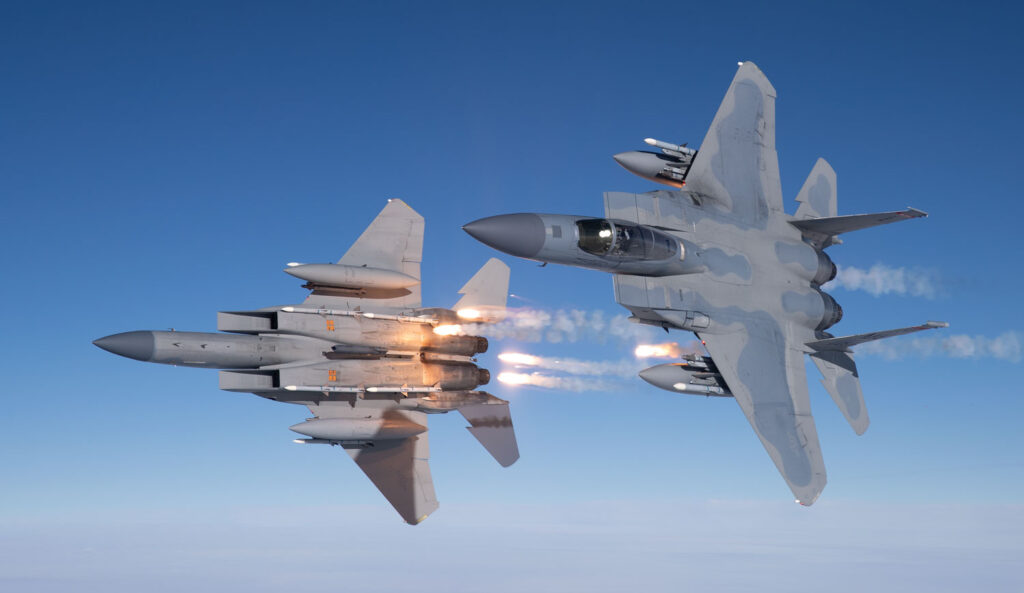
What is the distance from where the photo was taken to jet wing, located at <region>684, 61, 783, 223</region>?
2394cm

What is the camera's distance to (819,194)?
86.1 feet

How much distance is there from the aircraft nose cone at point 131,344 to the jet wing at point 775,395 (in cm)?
1374

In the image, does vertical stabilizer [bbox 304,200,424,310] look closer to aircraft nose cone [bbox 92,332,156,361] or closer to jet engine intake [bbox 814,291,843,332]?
aircraft nose cone [bbox 92,332,156,361]

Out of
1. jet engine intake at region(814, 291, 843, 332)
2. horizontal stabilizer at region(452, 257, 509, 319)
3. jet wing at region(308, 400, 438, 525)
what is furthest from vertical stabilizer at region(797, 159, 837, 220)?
jet wing at region(308, 400, 438, 525)

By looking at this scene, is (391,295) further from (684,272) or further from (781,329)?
(781,329)

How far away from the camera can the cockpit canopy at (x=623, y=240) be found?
790 inches

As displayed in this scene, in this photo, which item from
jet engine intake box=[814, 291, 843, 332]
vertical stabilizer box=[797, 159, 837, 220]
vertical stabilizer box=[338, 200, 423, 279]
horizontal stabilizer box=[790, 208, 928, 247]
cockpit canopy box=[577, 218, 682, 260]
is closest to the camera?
cockpit canopy box=[577, 218, 682, 260]

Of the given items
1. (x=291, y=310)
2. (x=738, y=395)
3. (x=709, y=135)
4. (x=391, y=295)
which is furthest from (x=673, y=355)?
(x=291, y=310)

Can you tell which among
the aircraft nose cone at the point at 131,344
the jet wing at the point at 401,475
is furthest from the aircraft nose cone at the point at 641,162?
the aircraft nose cone at the point at 131,344

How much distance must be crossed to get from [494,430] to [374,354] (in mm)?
4266

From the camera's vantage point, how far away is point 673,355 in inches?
945

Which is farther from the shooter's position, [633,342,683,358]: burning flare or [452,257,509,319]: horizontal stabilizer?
[452,257,509,319]: horizontal stabilizer

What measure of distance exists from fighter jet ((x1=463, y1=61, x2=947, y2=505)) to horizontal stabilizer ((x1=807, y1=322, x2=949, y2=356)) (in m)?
0.05

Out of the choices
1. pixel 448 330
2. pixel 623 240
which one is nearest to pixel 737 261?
pixel 623 240
